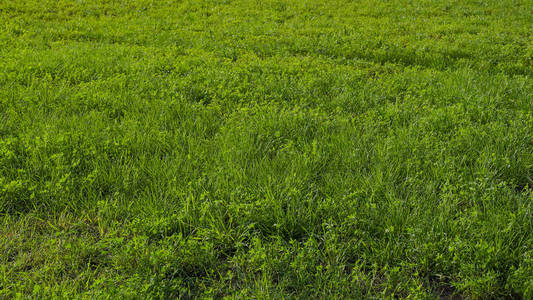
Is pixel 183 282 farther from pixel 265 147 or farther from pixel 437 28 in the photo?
pixel 437 28

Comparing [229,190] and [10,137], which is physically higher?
[10,137]

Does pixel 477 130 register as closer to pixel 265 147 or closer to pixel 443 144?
pixel 443 144

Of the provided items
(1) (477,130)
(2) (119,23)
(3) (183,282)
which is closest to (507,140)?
(1) (477,130)

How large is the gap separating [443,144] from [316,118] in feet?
4.88

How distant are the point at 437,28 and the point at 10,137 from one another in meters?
9.88

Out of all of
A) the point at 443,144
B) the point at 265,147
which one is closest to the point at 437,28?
the point at 443,144

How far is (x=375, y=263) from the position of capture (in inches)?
121

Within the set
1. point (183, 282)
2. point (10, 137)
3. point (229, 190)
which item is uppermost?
point (10, 137)

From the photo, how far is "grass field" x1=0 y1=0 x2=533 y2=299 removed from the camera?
3074 mm

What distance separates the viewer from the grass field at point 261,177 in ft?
10.1

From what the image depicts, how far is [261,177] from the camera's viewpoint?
159 inches

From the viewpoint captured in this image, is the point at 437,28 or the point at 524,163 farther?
the point at 437,28

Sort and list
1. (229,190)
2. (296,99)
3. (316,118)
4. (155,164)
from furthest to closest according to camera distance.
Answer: (296,99)
(316,118)
(155,164)
(229,190)

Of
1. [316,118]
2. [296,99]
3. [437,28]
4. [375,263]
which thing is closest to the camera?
[375,263]
